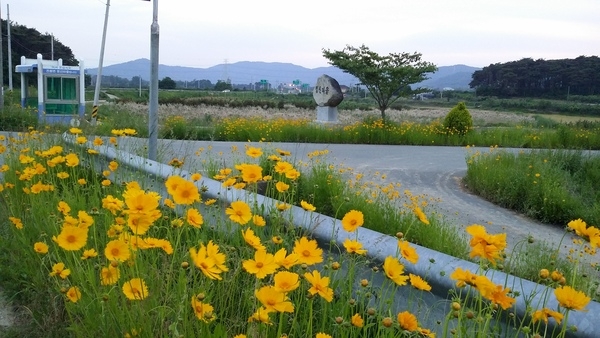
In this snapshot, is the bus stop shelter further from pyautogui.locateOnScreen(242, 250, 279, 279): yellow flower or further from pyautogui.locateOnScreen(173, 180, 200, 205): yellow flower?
pyautogui.locateOnScreen(242, 250, 279, 279): yellow flower

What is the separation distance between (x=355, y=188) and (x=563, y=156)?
6.63 m

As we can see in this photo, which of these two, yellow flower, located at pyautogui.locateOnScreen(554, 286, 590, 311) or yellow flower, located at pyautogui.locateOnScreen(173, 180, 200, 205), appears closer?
yellow flower, located at pyautogui.locateOnScreen(554, 286, 590, 311)

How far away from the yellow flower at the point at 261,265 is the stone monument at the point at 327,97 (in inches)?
808

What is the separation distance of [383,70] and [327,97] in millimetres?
3032

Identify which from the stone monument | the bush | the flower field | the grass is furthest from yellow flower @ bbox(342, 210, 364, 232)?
Answer: the stone monument

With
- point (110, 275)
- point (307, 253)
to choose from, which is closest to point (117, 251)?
point (110, 275)

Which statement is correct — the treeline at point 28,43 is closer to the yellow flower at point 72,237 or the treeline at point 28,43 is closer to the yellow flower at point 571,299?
the yellow flower at point 72,237

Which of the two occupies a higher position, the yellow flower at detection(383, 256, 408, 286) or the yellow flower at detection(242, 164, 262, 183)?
the yellow flower at detection(242, 164, 262, 183)

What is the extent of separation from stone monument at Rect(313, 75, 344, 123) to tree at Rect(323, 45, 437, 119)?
71.9 inches

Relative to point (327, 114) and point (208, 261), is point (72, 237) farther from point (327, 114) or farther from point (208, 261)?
point (327, 114)

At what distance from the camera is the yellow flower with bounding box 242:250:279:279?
1.76 metres

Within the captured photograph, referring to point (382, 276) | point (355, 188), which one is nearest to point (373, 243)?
point (382, 276)

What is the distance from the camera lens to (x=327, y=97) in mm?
22344

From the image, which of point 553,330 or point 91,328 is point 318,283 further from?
point 91,328
